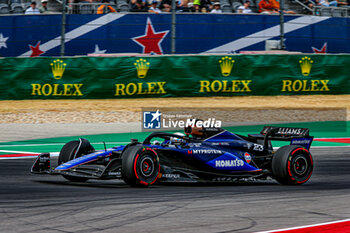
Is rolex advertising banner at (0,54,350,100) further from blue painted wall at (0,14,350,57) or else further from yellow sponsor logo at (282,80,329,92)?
blue painted wall at (0,14,350,57)

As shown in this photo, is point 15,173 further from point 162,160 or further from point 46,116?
point 46,116

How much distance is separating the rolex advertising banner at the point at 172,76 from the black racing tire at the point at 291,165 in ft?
34.0

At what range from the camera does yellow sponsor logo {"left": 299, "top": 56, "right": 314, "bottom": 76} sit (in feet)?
66.7

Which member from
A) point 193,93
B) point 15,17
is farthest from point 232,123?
point 15,17

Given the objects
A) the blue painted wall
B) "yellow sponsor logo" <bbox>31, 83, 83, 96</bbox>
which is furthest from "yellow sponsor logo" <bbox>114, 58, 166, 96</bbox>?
"yellow sponsor logo" <bbox>31, 83, 83, 96</bbox>

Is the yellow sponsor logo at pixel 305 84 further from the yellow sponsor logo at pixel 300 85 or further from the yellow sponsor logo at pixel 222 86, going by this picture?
the yellow sponsor logo at pixel 222 86

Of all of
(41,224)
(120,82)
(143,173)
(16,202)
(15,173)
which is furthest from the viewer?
(120,82)

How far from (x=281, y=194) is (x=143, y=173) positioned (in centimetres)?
181

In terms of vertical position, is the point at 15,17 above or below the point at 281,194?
above

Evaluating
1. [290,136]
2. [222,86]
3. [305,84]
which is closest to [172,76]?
[222,86]

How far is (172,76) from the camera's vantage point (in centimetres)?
1978

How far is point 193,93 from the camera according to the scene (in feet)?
65.3

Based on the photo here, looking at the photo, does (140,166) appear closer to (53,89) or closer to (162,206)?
(162,206)

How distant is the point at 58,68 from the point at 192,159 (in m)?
10.7
